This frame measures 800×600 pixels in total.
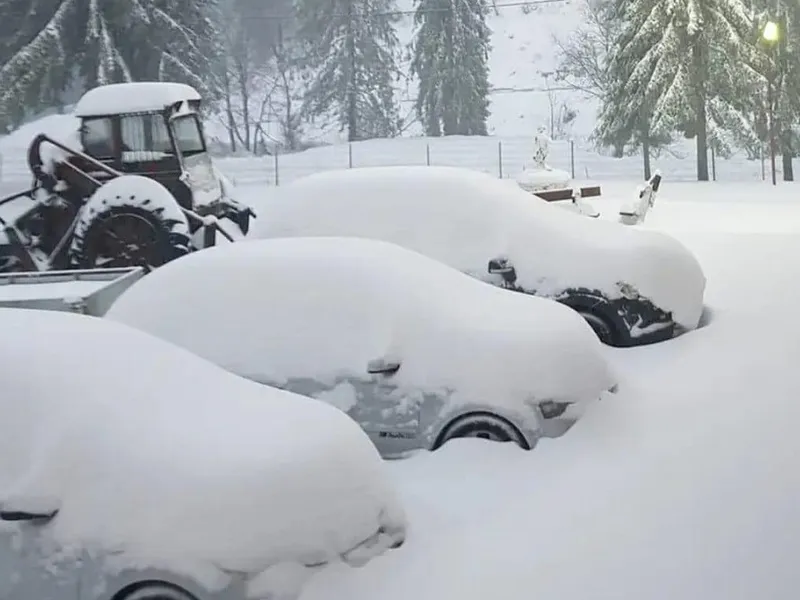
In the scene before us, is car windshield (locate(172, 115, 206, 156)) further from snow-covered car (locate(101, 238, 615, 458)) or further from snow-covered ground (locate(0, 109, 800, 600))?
snow-covered ground (locate(0, 109, 800, 600))

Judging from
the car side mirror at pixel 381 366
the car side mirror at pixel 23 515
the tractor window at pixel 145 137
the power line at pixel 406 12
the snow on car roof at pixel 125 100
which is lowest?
the car side mirror at pixel 23 515

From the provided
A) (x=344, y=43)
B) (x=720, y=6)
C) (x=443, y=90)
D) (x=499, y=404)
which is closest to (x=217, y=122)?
(x=344, y=43)

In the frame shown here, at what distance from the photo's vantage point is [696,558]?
181 inches

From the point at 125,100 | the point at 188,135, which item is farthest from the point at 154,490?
the point at 188,135

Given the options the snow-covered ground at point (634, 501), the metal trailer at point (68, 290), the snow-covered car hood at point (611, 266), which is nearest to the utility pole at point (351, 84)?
the snow-covered car hood at point (611, 266)

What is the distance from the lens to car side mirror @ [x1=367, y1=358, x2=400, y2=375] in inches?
221

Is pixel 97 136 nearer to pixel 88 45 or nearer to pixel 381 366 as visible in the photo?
pixel 381 366

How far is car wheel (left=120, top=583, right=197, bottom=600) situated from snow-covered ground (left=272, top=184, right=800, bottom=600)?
0.47 metres

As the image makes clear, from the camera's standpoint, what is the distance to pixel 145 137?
1244 centimetres

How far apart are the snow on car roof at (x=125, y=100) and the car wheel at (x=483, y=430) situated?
26.0 feet

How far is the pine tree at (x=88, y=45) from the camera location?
27.8m

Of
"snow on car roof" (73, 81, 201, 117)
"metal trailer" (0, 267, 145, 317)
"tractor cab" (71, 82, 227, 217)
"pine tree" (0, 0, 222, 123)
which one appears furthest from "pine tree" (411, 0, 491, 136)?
"metal trailer" (0, 267, 145, 317)

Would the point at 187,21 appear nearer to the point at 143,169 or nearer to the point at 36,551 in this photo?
the point at 143,169

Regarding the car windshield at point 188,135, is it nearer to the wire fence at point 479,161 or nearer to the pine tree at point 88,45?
the pine tree at point 88,45
